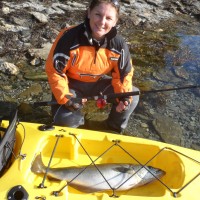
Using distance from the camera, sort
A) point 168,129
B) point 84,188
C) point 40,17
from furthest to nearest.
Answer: point 40,17, point 168,129, point 84,188

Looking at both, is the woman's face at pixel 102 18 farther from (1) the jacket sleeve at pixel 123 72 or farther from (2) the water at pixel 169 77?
(2) the water at pixel 169 77

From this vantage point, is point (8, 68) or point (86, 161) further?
point (8, 68)

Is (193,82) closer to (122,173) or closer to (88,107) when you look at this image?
(88,107)

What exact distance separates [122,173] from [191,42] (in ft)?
20.3

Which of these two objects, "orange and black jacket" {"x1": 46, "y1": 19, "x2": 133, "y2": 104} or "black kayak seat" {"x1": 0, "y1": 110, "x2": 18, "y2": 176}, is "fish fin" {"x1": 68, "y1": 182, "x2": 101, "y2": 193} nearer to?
Result: "black kayak seat" {"x1": 0, "y1": 110, "x2": 18, "y2": 176}

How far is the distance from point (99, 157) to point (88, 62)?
1405 mm

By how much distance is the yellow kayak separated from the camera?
3.56 meters

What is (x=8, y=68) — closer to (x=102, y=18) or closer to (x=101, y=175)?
(x=102, y=18)

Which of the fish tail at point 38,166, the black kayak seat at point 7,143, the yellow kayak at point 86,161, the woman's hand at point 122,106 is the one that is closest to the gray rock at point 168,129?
the woman's hand at point 122,106

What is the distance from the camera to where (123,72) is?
16.4 ft

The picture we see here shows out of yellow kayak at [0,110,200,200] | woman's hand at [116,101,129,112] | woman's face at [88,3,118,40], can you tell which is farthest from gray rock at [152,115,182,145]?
woman's face at [88,3,118,40]

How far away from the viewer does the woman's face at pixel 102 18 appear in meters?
4.34

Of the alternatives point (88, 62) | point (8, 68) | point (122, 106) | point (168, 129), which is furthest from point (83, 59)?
point (8, 68)

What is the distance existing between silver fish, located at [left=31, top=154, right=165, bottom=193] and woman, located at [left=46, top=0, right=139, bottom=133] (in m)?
1.09
